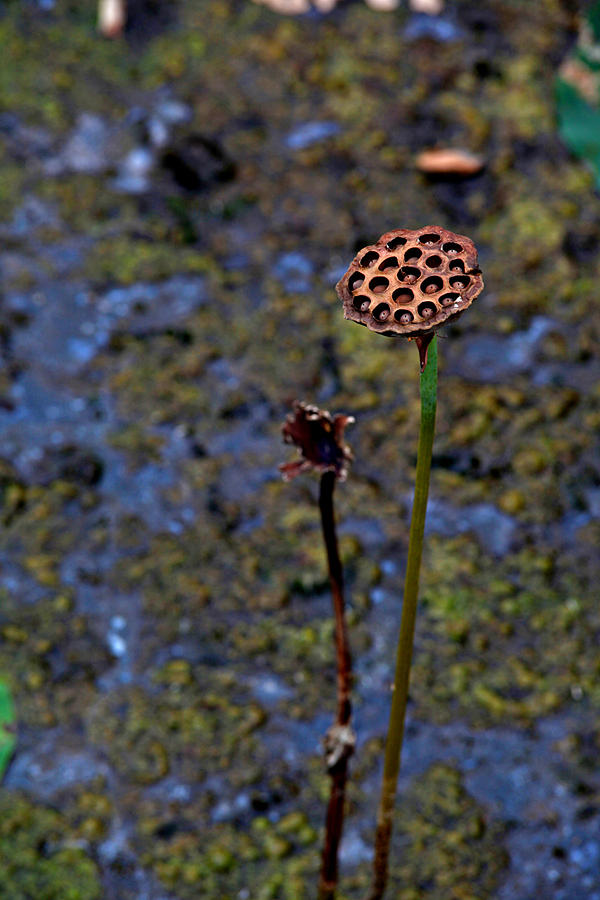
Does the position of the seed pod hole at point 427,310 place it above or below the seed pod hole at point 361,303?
above

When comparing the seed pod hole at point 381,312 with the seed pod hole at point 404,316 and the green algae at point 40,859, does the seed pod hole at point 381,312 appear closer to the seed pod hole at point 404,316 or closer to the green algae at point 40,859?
the seed pod hole at point 404,316

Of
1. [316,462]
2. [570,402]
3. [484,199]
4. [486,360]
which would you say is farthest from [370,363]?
[316,462]

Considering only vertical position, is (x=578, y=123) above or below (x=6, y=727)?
above

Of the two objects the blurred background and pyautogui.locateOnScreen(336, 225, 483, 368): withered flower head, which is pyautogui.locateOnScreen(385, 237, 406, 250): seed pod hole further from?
the blurred background

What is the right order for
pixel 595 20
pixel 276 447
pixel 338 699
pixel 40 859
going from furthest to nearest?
pixel 595 20 → pixel 276 447 → pixel 40 859 → pixel 338 699

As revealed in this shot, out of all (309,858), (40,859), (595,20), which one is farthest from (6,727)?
(595,20)

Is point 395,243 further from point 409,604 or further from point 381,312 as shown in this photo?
point 409,604

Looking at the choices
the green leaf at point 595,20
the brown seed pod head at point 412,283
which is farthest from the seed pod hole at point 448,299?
the green leaf at point 595,20

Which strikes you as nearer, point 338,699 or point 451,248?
point 451,248
